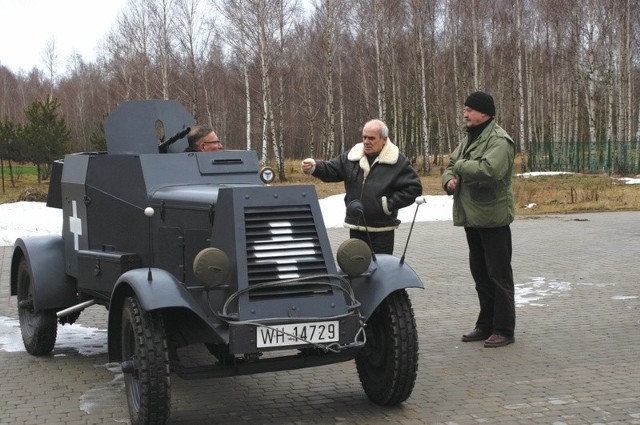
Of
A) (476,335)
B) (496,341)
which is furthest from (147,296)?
(476,335)

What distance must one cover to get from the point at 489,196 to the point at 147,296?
3338mm

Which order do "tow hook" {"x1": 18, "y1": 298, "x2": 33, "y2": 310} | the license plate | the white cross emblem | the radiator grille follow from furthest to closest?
"tow hook" {"x1": 18, "y1": 298, "x2": 33, "y2": 310}
the white cross emblem
the radiator grille
the license plate

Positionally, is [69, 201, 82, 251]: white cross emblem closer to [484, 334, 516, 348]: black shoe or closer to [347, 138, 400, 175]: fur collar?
[347, 138, 400, 175]: fur collar

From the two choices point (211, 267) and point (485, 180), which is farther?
point (485, 180)

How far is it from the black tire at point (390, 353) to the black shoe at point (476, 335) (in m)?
2.16

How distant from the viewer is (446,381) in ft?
22.4

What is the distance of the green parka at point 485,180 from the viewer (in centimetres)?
764

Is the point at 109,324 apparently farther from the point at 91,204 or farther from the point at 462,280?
the point at 462,280

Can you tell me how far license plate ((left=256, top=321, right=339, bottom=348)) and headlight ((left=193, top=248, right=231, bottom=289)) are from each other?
38 cm

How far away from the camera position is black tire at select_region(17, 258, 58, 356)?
7.93 m

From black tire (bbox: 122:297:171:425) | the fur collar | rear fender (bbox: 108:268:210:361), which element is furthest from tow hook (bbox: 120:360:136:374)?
the fur collar

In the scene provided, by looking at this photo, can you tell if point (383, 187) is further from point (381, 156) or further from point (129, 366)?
point (129, 366)

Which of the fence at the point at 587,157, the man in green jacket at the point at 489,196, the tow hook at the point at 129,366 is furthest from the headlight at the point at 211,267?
the fence at the point at 587,157

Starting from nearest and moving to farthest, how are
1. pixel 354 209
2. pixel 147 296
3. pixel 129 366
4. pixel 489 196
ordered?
pixel 147 296
pixel 129 366
pixel 354 209
pixel 489 196
